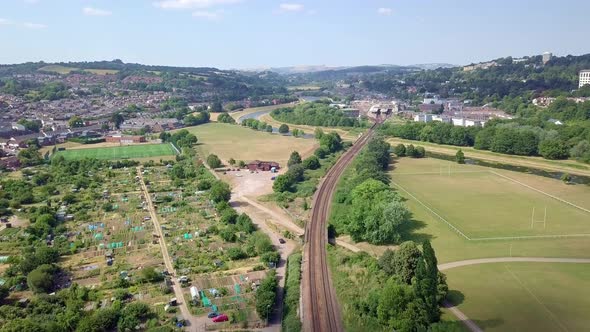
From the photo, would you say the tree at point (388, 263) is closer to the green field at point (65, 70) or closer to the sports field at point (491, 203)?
the sports field at point (491, 203)

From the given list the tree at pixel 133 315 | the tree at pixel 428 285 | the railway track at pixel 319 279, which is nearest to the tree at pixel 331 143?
the railway track at pixel 319 279

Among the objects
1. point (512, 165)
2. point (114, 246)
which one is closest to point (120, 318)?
point (114, 246)

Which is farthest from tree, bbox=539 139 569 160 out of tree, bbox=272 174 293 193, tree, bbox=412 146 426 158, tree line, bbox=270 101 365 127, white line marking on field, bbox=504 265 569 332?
tree line, bbox=270 101 365 127

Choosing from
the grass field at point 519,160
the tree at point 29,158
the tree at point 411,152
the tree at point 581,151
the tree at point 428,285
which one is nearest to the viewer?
the tree at point 428,285

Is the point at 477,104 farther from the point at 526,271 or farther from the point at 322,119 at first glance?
the point at 526,271

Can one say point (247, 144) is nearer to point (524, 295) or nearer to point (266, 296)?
point (266, 296)

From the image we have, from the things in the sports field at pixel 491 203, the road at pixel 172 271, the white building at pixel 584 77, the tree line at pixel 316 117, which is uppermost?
the white building at pixel 584 77
